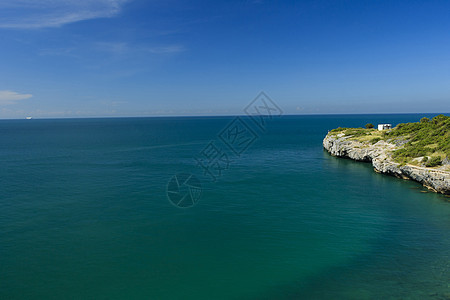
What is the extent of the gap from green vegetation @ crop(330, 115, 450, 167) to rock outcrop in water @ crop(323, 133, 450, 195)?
66.8 inches

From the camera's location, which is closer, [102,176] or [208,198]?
[208,198]

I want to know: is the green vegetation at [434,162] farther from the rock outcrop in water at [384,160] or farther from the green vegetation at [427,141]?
the rock outcrop in water at [384,160]

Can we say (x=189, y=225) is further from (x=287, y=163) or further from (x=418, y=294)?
(x=287, y=163)

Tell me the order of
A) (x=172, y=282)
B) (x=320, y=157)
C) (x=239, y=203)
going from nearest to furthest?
(x=172, y=282)
(x=239, y=203)
(x=320, y=157)

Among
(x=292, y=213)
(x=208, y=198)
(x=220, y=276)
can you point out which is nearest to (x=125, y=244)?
(x=220, y=276)

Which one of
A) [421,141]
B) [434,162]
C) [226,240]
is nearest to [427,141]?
[421,141]

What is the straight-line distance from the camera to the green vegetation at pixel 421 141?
172ft

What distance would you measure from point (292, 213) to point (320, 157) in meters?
52.3

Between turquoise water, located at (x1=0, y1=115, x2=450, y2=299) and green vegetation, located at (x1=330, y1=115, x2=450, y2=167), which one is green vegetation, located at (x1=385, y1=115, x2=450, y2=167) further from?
turquoise water, located at (x1=0, y1=115, x2=450, y2=299)

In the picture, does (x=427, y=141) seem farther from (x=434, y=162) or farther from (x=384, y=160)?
(x=434, y=162)

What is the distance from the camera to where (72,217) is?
38.1 meters

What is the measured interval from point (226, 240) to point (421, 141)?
5468 centimetres

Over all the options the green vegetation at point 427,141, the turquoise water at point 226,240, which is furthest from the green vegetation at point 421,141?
the turquoise water at point 226,240

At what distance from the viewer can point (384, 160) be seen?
6316 cm
